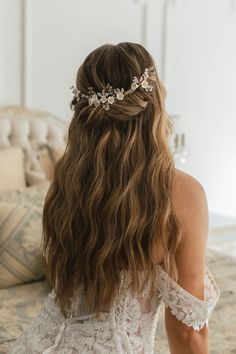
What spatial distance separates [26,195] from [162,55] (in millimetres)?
1556

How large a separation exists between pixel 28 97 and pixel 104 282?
1980 mm

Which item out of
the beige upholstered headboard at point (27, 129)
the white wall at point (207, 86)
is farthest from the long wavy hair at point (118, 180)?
the white wall at point (207, 86)

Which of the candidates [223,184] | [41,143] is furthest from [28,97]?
[223,184]

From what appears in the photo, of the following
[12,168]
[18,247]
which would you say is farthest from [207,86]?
[18,247]

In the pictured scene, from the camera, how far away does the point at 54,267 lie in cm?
149

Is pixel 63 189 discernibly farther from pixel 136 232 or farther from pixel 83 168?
pixel 136 232

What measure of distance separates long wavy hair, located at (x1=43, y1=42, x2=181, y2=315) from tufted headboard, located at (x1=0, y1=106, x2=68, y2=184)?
1562 millimetres

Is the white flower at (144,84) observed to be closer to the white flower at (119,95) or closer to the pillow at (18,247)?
the white flower at (119,95)

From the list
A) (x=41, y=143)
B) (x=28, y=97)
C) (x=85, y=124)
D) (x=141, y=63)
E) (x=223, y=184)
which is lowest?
(x=223, y=184)

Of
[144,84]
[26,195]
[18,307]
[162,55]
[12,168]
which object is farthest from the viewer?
[162,55]

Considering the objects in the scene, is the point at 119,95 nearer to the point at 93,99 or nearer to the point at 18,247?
the point at 93,99

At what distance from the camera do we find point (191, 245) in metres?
1.36

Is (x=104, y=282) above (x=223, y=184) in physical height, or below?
above

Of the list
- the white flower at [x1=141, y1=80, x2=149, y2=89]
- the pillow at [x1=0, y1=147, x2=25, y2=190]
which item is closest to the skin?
the white flower at [x1=141, y1=80, x2=149, y2=89]
